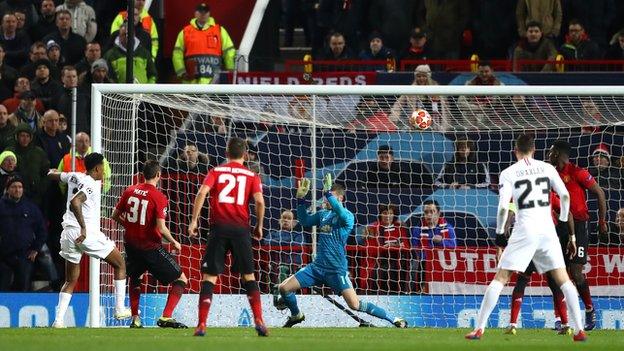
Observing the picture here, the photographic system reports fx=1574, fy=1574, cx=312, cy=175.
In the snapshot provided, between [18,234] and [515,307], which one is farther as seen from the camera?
[18,234]

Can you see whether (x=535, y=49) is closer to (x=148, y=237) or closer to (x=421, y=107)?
(x=421, y=107)

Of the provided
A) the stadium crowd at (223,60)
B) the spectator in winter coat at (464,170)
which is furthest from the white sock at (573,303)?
the spectator in winter coat at (464,170)

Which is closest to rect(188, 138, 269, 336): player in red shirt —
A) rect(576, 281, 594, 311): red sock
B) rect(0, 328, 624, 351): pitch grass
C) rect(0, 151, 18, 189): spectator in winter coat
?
rect(0, 328, 624, 351): pitch grass

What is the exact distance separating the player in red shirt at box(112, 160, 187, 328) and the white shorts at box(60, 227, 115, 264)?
0.27 meters

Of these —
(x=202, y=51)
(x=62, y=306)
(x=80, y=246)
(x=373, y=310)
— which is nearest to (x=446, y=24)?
(x=202, y=51)

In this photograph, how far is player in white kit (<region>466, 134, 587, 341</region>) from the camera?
15.0 m

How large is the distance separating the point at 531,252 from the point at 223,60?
9.69 meters

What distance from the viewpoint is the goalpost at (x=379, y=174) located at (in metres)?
19.9

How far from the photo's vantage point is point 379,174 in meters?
20.9

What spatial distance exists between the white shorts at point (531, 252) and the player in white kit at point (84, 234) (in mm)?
4806

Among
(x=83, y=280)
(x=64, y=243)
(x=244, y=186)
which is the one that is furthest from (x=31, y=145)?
(x=244, y=186)

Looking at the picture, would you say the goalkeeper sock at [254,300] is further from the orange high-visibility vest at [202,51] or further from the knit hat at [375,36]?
the knit hat at [375,36]

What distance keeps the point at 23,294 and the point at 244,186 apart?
5.79m

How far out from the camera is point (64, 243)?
17.6m
